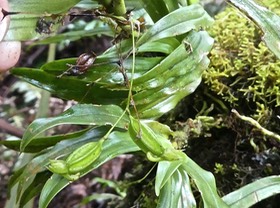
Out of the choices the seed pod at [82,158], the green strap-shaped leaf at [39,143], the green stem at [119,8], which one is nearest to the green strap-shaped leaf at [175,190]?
the seed pod at [82,158]

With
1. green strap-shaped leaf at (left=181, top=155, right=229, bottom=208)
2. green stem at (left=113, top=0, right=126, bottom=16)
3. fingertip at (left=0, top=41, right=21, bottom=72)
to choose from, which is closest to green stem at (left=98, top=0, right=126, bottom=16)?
green stem at (left=113, top=0, right=126, bottom=16)

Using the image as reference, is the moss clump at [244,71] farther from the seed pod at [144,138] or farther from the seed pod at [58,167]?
the seed pod at [58,167]

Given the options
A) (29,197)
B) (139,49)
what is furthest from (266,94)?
(29,197)

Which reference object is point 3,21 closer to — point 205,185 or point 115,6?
point 115,6

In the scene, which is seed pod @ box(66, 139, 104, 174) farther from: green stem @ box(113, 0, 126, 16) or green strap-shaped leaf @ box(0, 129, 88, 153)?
green stem @ box(113, 0, 126, 16)

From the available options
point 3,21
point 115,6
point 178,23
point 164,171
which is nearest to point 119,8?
point 115,6

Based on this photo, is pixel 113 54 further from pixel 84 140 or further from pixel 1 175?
pixel 1 175
